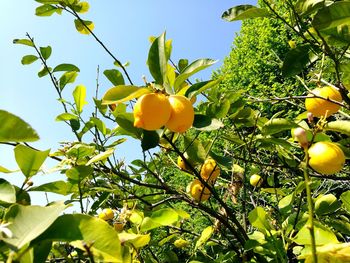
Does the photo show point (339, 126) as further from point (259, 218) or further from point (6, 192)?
point (6, 192)

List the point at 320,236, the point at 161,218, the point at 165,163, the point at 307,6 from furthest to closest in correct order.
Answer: the point at 165,163, the point at 307,6, the point at 320,236, the point at 161,218

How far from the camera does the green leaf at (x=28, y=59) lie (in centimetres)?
209

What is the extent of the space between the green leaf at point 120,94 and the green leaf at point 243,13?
1.60ft

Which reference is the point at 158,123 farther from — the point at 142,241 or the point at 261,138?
the point at 261,138

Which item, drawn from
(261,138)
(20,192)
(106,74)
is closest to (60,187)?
(20,192)

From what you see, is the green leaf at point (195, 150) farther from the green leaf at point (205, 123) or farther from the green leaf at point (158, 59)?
the green leaf at point (158, 59)

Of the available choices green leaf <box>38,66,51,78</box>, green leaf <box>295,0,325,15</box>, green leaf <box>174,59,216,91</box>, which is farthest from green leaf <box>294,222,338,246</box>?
green leaf <box>38,66,51,78</box>

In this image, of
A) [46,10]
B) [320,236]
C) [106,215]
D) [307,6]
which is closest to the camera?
[320,236]

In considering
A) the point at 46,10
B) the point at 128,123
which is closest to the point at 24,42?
the point at 46,10

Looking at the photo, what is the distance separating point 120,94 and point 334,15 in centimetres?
62

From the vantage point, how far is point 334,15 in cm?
98

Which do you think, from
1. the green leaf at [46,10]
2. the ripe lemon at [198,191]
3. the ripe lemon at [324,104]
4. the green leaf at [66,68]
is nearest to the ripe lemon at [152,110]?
the ripe lemon at [198,191]

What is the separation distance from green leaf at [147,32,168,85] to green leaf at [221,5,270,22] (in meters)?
0.37

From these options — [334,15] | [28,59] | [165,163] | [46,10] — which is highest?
[46,10]
